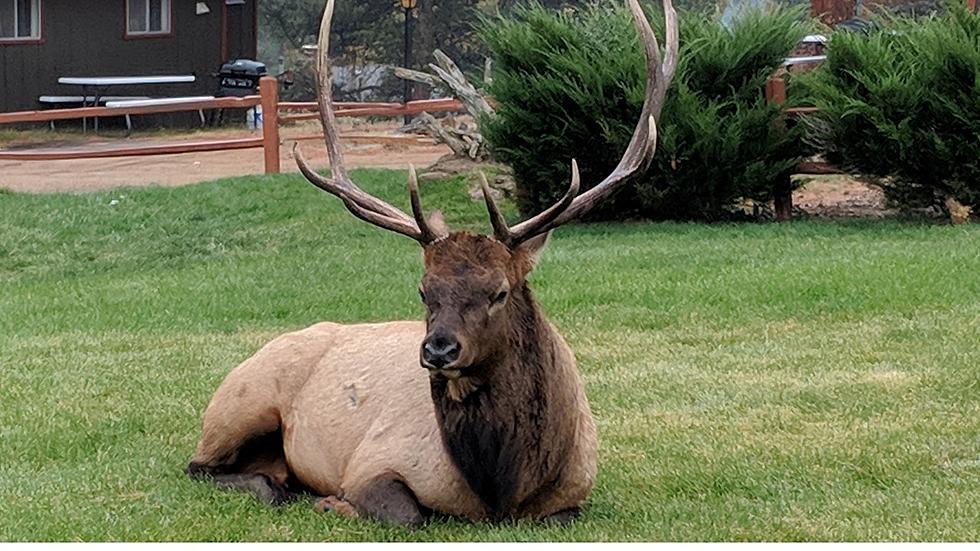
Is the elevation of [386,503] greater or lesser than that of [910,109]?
lesser

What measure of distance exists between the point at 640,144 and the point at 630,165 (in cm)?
9

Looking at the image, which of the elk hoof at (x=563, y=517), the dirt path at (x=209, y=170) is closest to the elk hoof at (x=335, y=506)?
the elk hoof at (x=563, y=517)

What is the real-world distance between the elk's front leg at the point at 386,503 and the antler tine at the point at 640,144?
40.1 inches

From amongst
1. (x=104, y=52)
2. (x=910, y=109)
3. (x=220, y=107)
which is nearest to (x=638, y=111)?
(x=910, y=109)

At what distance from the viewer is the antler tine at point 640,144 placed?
19.7 ft

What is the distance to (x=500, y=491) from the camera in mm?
6008

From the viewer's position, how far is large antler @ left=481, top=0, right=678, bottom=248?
5918 millimetres

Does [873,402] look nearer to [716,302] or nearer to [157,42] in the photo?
[716,302]

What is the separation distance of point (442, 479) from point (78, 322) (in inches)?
266

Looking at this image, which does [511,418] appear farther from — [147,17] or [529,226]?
[147,17]

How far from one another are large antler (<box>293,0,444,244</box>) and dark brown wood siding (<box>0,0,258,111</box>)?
2440 cm

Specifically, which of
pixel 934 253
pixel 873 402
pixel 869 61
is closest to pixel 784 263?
pixel 934 253

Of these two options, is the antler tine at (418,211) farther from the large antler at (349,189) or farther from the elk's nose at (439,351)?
the elk's nose at (439,351)

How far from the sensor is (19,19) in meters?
30.2
